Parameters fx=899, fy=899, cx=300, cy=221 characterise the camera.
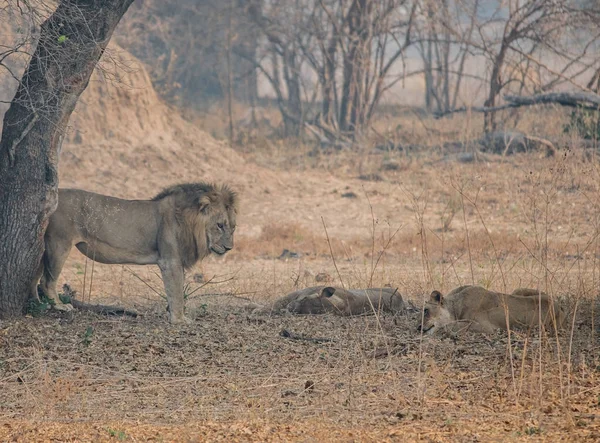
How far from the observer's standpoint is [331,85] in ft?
75.9

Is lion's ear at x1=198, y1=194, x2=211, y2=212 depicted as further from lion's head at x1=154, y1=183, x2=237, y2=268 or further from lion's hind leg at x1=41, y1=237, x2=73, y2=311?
lion's hind leg at x1=41, y1=237, x2=73, y2=311

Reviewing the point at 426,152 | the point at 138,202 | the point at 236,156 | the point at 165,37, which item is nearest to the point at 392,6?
the point at 426,152

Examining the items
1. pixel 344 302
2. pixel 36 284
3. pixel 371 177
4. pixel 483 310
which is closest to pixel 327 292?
pixel 344 302

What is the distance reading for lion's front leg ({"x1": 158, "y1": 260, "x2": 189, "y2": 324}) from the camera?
305 inches

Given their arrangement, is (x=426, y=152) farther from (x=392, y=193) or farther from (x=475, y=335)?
(x=475, y=335)

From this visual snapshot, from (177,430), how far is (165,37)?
2426 cm

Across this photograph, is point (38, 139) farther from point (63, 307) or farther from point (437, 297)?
point (437, 297)

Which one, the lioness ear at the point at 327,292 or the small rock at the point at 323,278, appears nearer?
the lioness ear at the point at 327,292

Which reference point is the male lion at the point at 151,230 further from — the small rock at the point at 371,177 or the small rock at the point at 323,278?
the small rock at the point at 371,177

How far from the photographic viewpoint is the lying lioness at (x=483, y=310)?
22.7 feet

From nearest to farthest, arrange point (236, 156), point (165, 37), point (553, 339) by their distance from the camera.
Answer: point (553, 339) → point (236, 156) → point (165, 37)

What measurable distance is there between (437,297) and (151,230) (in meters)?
2.65

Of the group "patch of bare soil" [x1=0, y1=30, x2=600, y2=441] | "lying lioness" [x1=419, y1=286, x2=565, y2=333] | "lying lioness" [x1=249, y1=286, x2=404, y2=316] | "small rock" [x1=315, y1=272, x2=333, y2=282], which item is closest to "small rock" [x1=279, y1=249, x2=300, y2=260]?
"patch of bare soil" [x1=0, y1=30, x2=600, y2=441]

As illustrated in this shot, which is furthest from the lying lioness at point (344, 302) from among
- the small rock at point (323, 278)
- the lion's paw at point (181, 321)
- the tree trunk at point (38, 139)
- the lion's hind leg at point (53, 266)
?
the small rock at point (323, 278)
